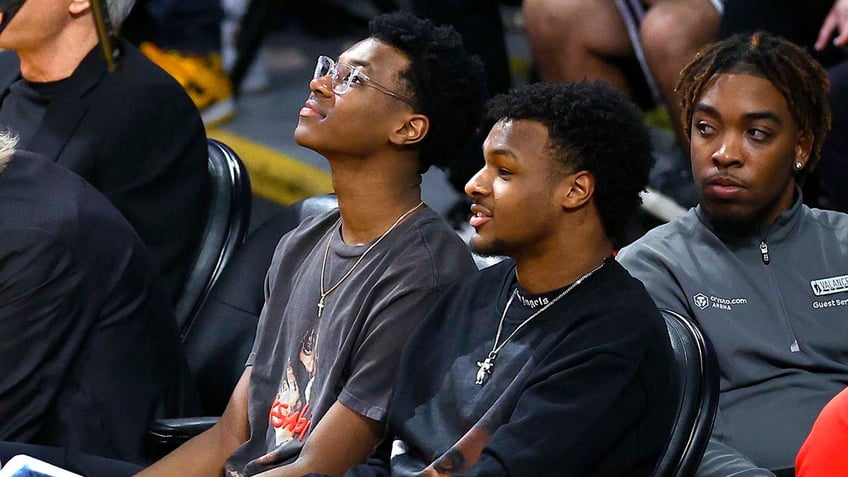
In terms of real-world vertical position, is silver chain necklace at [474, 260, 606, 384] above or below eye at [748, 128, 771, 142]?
below

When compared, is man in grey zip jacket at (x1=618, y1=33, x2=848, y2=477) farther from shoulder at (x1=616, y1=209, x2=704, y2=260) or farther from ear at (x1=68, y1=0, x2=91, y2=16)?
ear at (x1=68, y1=0, x2=91, y2=16)

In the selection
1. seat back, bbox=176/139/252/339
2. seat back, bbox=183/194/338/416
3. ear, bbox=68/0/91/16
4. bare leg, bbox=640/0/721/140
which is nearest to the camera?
seat back, bbox=183/194/338/416

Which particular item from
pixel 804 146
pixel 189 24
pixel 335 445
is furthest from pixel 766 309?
pixel 189 24

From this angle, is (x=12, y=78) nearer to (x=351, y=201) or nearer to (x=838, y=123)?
(x=351, y=201)

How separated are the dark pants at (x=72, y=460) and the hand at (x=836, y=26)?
2.10 m

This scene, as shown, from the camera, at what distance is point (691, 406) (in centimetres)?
235

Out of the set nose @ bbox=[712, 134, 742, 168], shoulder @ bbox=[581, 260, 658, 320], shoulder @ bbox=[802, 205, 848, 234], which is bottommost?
shoulder @ bbox=[802, 205, 848, 234]

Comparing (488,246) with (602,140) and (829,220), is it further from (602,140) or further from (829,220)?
(829,220)

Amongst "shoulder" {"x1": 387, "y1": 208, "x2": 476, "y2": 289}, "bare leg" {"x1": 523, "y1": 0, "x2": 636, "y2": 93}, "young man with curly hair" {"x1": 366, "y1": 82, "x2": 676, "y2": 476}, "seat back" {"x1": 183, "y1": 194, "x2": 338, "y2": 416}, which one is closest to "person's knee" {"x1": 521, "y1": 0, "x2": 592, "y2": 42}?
"bare leg" {"x1": 523, "y1": 0, "x2": 636, "y2": 93}

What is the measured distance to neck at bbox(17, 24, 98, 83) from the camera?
3.68 m

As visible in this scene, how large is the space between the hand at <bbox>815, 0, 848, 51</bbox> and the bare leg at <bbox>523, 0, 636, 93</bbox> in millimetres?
613

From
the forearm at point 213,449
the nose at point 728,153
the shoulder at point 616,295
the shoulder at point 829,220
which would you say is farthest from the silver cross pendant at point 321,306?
the shoulder at point 829,220

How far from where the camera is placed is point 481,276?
2623 millimetres

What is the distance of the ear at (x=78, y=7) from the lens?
12.2 ft
